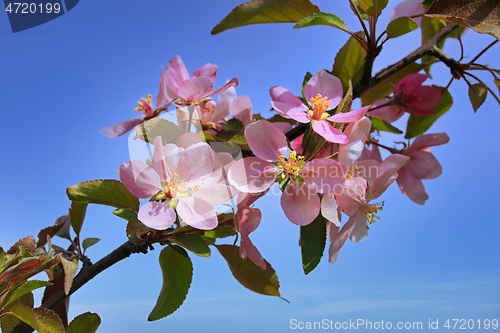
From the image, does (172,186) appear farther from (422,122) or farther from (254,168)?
(422,122)

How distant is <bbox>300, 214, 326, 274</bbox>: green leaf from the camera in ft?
2.55

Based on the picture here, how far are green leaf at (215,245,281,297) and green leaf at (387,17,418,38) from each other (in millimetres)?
658

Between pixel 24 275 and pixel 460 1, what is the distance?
1.11 m

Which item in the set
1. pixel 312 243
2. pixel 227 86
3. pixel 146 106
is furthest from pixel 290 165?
pixel 146 106

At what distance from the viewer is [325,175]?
72 centimetres

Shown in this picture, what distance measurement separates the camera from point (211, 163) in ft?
2.40

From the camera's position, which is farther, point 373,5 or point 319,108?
point 373,5

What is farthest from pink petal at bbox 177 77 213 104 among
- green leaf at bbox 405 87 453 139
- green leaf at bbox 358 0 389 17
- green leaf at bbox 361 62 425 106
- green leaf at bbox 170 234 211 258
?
green leaf at bbox 405 87 453 139

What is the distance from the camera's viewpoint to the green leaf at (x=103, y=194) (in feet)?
2.59

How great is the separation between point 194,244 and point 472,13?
777 millimetres

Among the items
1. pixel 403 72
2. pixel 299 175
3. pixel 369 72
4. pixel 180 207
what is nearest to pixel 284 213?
pixel 299 175

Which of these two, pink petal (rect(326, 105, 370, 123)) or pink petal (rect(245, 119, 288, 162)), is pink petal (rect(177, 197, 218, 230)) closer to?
pink petal (rect(245, 119, 288, 162))

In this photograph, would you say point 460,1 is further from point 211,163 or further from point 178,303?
point 178,303

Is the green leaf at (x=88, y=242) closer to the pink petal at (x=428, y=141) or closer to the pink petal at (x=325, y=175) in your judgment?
the pink petal at (x=325, y=175)
